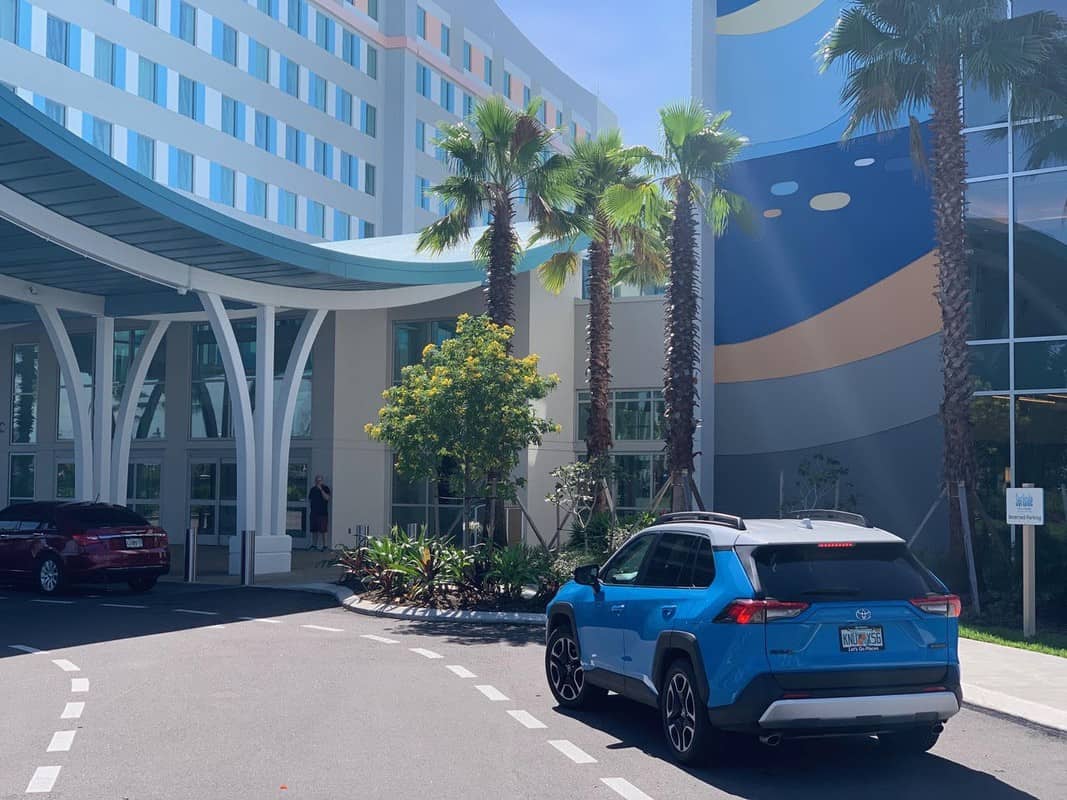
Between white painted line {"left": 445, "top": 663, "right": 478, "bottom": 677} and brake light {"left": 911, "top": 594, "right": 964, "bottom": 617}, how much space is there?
548 cm

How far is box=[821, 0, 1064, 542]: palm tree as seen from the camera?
18422 millimetres

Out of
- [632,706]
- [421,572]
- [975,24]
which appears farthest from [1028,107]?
[632,706]

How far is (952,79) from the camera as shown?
62.6 ft

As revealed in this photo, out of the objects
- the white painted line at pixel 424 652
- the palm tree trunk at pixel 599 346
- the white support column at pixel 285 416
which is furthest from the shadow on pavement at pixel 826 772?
the white support column at pixel 285 416

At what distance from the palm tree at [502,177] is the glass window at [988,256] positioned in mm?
7405

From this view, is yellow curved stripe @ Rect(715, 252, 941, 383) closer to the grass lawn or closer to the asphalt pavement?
the grass lawn

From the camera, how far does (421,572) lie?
19266 mm

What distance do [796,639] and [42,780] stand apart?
4.74 meters

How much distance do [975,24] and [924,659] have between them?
1384 cm

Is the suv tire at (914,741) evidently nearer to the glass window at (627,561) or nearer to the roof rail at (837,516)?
the roof rail at (837,516)

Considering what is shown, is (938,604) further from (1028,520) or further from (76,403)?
(76,403)

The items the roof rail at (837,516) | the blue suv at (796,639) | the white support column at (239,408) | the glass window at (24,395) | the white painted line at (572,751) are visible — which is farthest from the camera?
the glass window at (24,395)

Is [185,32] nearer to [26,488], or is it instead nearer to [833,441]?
[26,488]

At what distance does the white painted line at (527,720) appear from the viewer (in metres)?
9.61
